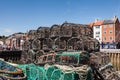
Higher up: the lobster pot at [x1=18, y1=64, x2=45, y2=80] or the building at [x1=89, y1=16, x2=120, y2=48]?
the building at [x1=89, y1=16, x2=120, y2=48]

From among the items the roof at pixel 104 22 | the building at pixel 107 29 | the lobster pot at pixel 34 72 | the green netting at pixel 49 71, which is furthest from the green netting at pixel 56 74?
the roof at pixel 104 22

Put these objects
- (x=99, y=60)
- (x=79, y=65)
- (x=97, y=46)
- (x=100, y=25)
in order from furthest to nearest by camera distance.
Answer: (x=100, y=25), (x=97, y=46), (x=99, y=60), (x=79, y=65)

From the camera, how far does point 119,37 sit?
4809 cm

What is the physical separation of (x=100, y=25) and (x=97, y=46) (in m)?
40.0

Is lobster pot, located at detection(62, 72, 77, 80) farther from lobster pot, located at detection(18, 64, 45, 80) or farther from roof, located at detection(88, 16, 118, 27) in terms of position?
roof, located at detection(88, 16, 118, 27)

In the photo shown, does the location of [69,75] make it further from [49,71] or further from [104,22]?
[104,22]

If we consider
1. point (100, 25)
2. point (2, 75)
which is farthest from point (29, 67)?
point (100, 25)

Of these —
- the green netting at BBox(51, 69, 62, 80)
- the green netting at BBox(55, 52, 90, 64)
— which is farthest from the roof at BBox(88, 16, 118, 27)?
the green netting at BBox(51, 69, 62, 80)

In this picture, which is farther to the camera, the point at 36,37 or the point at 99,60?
the point at 36,37

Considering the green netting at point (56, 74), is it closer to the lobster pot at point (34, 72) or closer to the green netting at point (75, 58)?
the lobster pot at point (34, 72)

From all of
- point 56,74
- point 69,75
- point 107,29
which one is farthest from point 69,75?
point 107,29

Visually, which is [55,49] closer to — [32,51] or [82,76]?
[32,51]

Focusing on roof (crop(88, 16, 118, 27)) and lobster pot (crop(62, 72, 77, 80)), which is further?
roof (crop(88, 16, 118, 27))

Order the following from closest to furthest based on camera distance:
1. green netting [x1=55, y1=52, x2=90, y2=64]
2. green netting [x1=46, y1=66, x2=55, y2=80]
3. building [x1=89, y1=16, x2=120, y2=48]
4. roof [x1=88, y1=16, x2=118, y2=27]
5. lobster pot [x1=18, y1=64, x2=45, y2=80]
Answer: green netting [x1=46, y1=66, x2=55, y2=80] → lobster pot [x1=18, y1=64, x2=45, y2=80] → green netting [x1=55, y1=52, x2=90, y2=64] → building [x1=89, y1=16, x2=120, y2=48] → roof [x1=88, y1=16, x2=118, y2=27]
